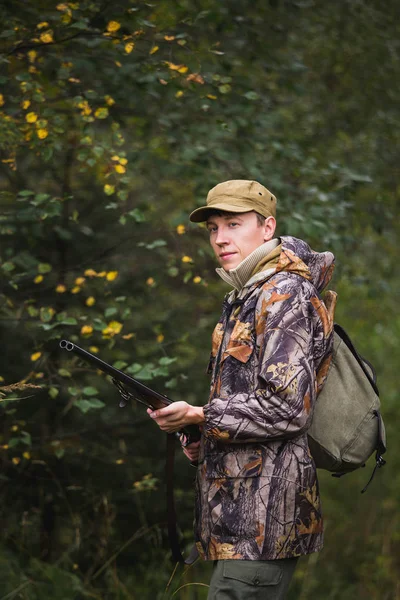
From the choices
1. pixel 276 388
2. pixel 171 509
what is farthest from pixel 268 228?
pixel 171 509

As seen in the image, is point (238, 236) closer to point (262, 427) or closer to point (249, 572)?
point (262, 427)

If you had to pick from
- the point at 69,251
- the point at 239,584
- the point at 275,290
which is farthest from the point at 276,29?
the point at 239,584

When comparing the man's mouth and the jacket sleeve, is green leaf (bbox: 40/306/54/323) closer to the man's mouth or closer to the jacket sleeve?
the man's mouth

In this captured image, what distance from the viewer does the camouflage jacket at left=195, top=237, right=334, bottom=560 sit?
8.14 feet

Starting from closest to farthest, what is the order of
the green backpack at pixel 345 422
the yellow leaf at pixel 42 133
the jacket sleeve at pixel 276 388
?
the jacket sleeve at pixel 276 388, the green backpack at pixel 345 422, the yellow leaf at pixel 42 133

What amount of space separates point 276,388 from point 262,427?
0.14 m

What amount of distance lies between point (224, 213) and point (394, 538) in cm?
507

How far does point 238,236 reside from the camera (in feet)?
9.20

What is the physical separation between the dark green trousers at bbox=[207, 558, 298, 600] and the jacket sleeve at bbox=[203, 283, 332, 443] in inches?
16.0

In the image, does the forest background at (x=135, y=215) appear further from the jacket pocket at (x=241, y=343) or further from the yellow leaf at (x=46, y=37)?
the jacket pocket at (x=241, y=343)

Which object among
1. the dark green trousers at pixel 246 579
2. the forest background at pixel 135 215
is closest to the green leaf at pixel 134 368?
the forest background at pixel 135 215

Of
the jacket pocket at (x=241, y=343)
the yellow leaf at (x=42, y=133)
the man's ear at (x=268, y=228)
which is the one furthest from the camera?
the yellow leaf at (x=42, y=133)

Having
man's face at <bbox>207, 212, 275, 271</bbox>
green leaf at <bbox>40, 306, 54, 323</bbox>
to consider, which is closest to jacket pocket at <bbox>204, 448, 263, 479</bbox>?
man's face at <bbox>207, 212, 275, 271</bbox>

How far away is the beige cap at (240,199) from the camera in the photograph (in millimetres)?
2775
